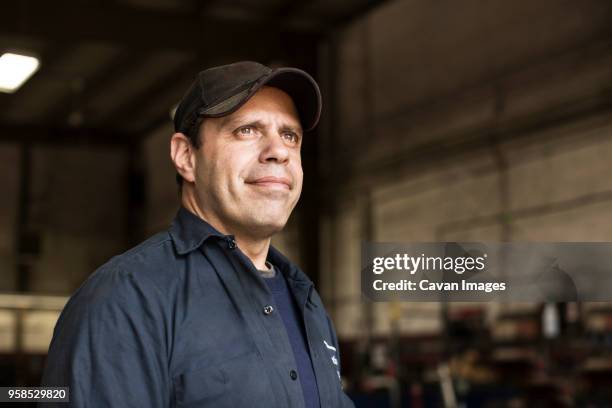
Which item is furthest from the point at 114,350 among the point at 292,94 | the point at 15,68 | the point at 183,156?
the point at 15,68

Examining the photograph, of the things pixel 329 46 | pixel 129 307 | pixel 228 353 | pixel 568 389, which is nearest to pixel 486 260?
pixel 228 353

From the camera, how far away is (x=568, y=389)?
271 inches

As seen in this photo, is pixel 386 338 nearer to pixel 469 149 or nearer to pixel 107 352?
pixel 469 149

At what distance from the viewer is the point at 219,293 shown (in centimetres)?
131

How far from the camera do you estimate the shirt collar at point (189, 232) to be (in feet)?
4.43

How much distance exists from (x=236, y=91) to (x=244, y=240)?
0.77 feet

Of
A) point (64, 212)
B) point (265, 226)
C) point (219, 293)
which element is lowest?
point (219, 293)

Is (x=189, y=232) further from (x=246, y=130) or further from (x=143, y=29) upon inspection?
(x=143, y=29)

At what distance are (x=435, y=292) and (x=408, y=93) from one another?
7.78 m

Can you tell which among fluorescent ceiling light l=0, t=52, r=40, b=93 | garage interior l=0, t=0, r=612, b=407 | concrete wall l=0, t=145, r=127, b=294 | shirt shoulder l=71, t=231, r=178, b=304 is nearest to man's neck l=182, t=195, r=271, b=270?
shirt shoulder l=71, t=231, r=178, b=304

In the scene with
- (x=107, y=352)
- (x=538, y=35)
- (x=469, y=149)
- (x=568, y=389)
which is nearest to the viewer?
(x=107, y=352)

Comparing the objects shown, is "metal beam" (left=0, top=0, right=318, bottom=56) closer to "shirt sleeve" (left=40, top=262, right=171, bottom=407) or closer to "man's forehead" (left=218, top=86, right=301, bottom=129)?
"man's forehead" (left=218, top=86, right=301, bottom=129)

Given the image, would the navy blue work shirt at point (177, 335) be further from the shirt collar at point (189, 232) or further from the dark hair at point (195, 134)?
the dark hair at point (195, 134)

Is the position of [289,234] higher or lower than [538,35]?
lower
